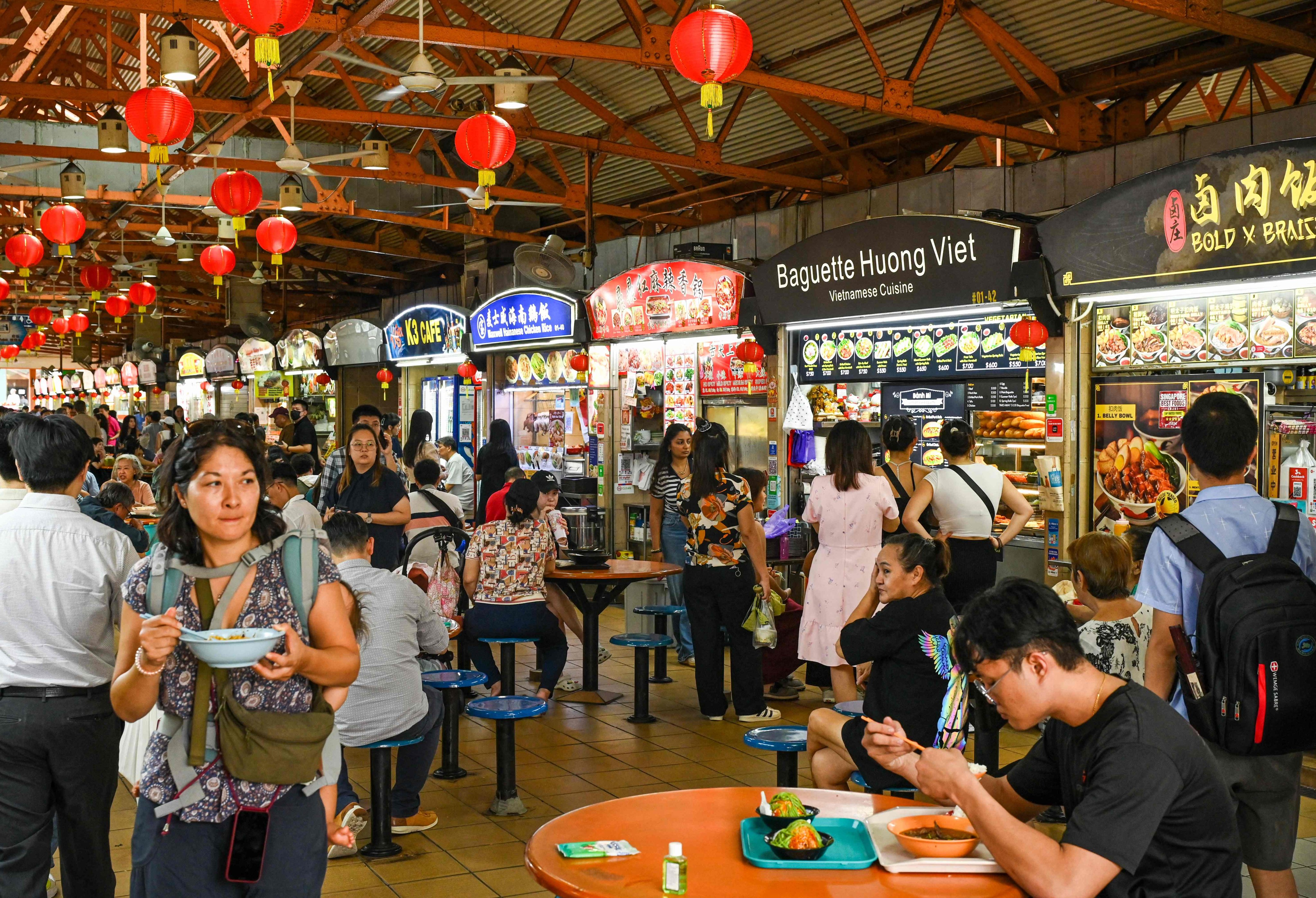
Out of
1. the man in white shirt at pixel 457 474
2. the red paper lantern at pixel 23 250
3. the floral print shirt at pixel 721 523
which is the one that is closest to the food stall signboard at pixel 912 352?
the floral print shirt at pixel 721 523

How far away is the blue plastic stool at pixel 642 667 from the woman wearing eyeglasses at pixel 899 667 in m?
2.51

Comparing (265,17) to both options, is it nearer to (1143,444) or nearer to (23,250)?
(1143,444)

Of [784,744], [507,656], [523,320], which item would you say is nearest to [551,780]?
[507,656]

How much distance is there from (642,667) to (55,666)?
4.10m

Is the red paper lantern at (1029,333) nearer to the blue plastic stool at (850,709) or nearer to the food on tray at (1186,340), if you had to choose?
the food on tray at (1186,340)

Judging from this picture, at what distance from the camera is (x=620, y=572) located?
298 inches

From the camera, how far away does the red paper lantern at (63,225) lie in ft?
33.0

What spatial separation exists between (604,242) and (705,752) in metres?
8.82

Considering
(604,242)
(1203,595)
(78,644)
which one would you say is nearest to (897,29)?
(604,242)

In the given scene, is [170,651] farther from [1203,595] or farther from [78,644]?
[1203,595]

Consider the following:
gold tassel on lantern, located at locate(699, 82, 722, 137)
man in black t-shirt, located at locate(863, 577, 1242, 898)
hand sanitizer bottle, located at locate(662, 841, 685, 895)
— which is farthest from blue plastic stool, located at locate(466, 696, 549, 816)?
man in black t-shirt, located at locate(863, 577, 1242, 898)

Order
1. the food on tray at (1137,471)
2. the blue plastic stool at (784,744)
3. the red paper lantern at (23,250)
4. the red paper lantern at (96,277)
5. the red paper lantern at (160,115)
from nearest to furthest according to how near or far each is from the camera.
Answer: the blue plastic stool at (784,744) < the red paper lantern at (160,115) < the food on tray at (1137,471) < the red paper lantern at (23,250) < the red paper lantern at (96,277)

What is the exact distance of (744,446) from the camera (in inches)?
436

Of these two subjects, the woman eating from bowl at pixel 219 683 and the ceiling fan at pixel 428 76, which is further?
the ceiling fan at pixel 428 76
